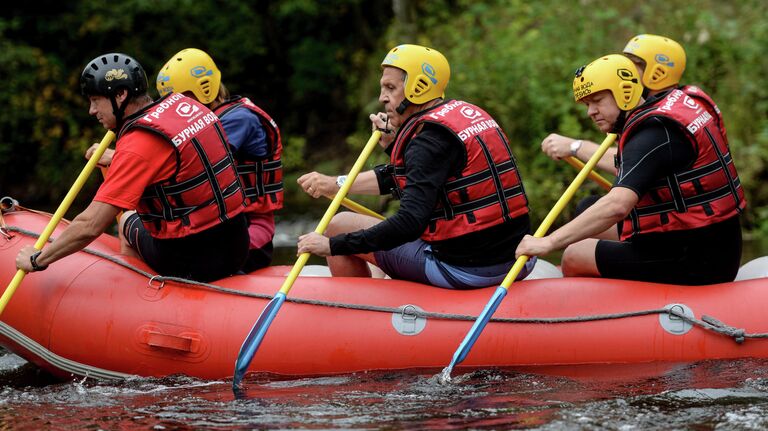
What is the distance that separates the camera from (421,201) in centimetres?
479

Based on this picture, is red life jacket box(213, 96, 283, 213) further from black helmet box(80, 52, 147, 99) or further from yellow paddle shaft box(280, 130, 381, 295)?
black helmet box(80, 52, 147, 99)

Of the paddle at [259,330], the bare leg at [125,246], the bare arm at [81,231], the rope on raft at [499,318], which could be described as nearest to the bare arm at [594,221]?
the rope on raft at [499,318]

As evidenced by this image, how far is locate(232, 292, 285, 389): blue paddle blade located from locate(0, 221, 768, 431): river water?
0.09 meters

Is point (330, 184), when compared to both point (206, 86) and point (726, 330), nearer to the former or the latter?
point (206, 86)

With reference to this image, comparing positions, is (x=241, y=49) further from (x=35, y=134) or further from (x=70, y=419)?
(x=70, y=419)

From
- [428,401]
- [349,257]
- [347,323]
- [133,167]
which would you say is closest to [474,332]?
[428,401]

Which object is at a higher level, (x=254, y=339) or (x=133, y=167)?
(x=133, y=167)

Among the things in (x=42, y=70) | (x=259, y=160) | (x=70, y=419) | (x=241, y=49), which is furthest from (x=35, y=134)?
(x=70, y=419)

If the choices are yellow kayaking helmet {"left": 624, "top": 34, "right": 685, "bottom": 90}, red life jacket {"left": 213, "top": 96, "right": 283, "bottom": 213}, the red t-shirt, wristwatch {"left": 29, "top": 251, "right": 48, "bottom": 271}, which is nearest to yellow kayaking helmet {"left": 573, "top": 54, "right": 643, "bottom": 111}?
yellow kayaking helmet {"left": 624, "top": 34, "right": 685, "bottom": 90}

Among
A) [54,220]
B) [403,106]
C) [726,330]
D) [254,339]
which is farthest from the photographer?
[54,220]

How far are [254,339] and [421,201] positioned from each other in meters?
1.07

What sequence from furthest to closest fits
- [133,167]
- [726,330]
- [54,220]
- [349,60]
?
[349,60]
[54,220]
[726,330]
[133,167]

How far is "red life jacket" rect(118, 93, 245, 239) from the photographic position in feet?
16.2

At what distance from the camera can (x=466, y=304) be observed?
16.6 feet
